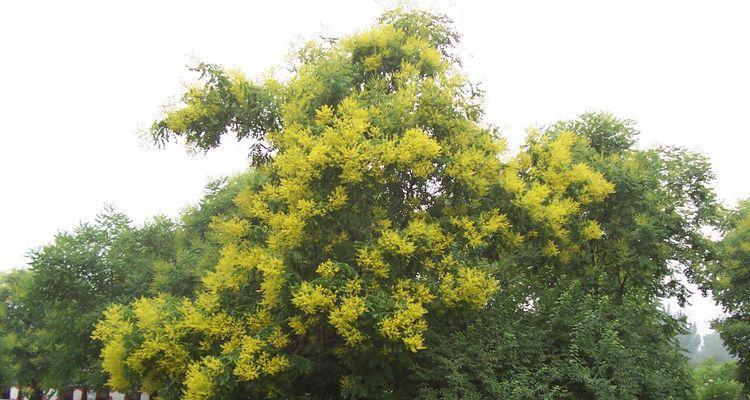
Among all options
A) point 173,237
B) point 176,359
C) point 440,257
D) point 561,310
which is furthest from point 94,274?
point 561,310

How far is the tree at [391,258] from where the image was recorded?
268 inches

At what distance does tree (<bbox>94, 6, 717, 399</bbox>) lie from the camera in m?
6.81

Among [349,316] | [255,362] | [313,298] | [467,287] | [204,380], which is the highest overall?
[467,287]

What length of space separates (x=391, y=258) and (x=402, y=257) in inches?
4.8

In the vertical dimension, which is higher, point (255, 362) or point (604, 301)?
point (604, 301)

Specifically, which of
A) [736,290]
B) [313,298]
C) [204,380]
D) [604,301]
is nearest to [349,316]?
[313,298]

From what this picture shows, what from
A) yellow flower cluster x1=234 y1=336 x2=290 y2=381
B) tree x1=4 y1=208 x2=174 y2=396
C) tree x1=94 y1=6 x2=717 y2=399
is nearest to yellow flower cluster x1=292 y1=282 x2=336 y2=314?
tree x1=94 y1=6 x2=717 y2=399

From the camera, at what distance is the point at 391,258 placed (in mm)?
6957

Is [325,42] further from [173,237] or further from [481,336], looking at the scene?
[173,237]

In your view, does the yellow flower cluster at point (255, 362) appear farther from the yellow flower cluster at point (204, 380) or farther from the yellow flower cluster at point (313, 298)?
the yellow flower cluster at point (313, 298)

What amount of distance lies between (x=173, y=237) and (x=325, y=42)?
28.9 ft

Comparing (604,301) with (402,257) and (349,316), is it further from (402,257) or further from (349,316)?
(349,316)

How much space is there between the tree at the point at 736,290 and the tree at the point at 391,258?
5.83m

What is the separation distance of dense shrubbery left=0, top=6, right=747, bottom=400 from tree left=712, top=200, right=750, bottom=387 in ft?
16.4
